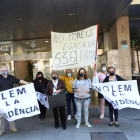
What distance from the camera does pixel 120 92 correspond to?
13.1 feet

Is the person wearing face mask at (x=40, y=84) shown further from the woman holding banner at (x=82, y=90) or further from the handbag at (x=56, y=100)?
the woman holding banner at (x=82, y=90)

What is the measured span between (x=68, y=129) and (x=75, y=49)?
7.76ft

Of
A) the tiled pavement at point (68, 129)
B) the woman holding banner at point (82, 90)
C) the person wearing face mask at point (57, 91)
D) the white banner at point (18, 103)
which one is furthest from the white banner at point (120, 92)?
the white banner at point (18, 103)

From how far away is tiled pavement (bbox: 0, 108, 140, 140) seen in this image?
12.2 feet

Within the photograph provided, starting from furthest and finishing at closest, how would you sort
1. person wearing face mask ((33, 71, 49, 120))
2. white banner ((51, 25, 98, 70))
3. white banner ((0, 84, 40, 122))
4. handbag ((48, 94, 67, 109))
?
person wearing face mask ((33, 71, 49, 120)) < white banner ((51, 25, 98, 70)) < handbag ((48, 94, 67, 109)) < white banner ((0, 84, 40, 122))

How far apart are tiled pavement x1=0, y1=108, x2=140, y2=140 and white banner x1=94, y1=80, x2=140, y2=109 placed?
0.74 metres

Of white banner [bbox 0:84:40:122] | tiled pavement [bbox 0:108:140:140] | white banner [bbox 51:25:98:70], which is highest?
white banner [bbox 51:25:98:70]

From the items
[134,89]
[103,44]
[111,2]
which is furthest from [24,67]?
[134,89]

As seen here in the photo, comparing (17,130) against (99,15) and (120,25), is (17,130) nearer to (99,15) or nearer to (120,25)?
(99,15)

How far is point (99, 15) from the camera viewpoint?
6062 millimetres

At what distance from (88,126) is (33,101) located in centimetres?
176

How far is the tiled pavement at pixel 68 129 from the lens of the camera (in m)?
3.71

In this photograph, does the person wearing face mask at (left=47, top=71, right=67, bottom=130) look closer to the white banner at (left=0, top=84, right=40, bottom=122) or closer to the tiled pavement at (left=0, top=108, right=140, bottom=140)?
the tiled pavement at (left=0, top=108, right=140, bottom=140)

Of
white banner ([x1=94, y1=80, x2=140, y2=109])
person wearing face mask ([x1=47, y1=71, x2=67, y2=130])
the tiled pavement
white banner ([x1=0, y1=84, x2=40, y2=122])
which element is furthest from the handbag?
white banner ([x1=94, y1=80, x2=140, y2=109])
